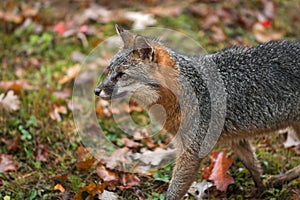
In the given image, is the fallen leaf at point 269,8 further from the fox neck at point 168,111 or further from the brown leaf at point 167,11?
the fox neck at point 168,111

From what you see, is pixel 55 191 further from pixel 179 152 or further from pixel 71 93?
pixel 71 93

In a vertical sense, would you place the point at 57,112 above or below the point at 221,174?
above

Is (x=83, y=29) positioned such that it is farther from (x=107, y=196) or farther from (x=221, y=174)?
(x=221, y=174)

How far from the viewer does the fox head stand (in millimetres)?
4613

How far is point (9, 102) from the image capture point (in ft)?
19.7

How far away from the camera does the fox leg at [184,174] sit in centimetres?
475

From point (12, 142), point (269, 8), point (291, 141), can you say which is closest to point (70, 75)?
point (12, 142)

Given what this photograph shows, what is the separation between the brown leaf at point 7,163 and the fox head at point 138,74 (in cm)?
→ 144

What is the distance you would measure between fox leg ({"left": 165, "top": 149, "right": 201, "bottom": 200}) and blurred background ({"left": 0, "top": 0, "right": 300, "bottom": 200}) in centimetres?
41

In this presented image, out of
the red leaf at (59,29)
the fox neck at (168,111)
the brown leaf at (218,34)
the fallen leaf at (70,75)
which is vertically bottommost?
the fox neck at (168,111)

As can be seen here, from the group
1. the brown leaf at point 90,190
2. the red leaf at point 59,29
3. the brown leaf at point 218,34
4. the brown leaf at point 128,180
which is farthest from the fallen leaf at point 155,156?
the red leaf at point 59,29

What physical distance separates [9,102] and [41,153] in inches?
32.6

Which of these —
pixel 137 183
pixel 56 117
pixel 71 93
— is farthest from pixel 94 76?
pixel 137 183

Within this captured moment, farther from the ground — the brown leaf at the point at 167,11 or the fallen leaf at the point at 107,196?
the brown leaf at the point at 167,11
